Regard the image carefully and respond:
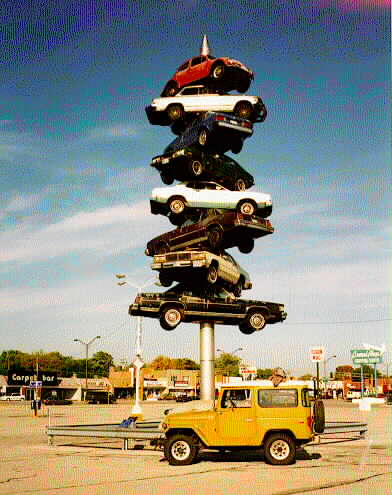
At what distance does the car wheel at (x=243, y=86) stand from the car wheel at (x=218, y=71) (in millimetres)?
1577

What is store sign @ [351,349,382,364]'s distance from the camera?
75.2 meters

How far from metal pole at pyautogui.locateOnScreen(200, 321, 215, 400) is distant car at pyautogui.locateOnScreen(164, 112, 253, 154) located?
9.67m

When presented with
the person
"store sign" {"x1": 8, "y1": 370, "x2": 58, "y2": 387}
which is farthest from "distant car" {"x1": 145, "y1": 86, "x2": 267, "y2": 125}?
"store sign" {"x1": 8, "y1": 370, "x2": 58, "y2": 387}

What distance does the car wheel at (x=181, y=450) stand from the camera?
16.0m

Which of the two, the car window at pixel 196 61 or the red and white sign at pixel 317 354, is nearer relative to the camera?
the red and white sign at pixel 317 354

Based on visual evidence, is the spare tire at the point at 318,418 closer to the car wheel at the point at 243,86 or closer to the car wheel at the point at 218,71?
the car wheel at the point at 218,71

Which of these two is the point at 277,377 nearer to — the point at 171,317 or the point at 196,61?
the point at 171,317

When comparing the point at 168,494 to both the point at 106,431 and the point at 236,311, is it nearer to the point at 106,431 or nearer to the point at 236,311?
the point at 106,431

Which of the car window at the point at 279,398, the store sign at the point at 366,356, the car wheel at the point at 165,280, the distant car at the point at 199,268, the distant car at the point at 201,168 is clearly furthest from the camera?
the store sign at the point at 366,356

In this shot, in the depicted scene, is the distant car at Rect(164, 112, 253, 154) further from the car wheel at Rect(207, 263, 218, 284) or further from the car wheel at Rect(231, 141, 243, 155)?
the car wheel at Rect(207, 263, 218, 284)

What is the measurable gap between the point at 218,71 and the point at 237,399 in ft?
73.4

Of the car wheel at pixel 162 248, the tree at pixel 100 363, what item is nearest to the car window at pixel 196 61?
the car wheel at pixel 162 248

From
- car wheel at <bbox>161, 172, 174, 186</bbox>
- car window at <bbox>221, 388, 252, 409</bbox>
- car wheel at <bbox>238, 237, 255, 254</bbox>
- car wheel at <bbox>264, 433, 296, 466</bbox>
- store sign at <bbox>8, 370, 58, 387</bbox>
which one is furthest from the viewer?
store sign at <bbox>8, 370, 58, 387</bbox>

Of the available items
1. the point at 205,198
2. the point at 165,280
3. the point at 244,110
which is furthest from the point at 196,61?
the point at 165,280
